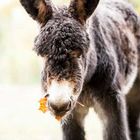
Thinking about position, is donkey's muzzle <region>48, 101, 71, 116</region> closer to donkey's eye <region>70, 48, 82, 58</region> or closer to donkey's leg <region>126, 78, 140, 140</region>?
donkey's eye <region>70, 48, 82, 58</region>

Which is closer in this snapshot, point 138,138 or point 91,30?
point 91,30

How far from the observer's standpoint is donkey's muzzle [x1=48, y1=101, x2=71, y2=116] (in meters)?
3.77

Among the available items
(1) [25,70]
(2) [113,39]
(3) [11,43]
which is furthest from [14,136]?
(3) [11,43]

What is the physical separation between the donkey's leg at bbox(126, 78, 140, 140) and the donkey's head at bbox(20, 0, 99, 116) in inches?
89.4

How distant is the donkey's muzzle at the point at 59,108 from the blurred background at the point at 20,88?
0.74 metres

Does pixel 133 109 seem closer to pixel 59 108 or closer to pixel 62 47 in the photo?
pixel 62 47

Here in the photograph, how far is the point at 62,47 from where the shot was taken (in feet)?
13.0

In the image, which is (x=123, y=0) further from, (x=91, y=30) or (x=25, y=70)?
(x=25, y=70)

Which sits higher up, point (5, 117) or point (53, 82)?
point (53, 82)

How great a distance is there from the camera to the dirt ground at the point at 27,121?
6754mm

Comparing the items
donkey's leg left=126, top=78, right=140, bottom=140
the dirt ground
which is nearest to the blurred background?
the dirt ground

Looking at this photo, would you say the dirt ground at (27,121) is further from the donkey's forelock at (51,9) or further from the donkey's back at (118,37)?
the donkey's forelock at (51,9)

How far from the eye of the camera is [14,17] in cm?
1698

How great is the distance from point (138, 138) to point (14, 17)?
11239 millimetres
